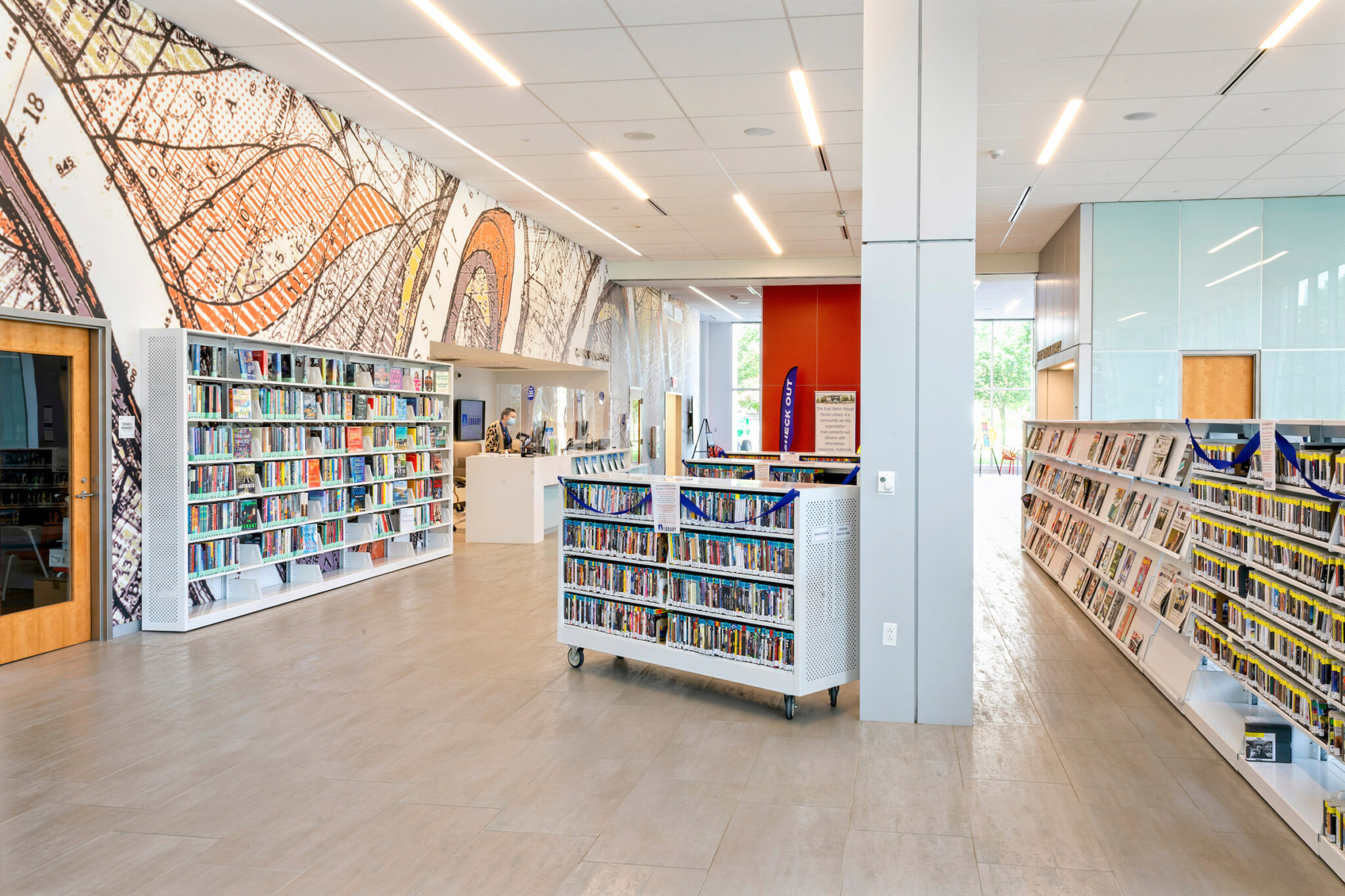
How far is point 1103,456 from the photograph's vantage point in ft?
23.0

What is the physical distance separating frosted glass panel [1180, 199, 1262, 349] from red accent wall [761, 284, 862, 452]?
5.76 meters

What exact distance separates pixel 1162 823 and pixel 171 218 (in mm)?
6616

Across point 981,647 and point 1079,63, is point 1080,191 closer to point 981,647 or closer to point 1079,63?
A: point 1079,63

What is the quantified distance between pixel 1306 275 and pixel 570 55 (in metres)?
8.68

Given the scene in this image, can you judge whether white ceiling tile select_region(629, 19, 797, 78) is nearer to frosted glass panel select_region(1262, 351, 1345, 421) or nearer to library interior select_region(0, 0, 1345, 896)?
library interior select_region(0, 0, 1345, 896)

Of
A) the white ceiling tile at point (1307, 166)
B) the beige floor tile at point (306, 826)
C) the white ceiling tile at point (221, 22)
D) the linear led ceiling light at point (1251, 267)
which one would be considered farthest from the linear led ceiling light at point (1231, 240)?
the beige floor tile at point (306, 826)

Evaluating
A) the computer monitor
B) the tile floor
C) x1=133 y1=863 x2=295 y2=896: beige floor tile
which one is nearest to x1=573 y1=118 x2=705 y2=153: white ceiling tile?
the tile floor

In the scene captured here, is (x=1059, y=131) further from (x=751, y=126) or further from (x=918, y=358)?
(x=918, y=358)

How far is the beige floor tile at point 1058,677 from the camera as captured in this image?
5059 mm

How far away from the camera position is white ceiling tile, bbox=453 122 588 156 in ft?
26.6

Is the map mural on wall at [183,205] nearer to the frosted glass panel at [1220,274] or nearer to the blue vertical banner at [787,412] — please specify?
the blue vertical banner at [787,412]

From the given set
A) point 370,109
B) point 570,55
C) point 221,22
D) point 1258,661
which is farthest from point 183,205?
point 1258,661

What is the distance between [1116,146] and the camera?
331 inches

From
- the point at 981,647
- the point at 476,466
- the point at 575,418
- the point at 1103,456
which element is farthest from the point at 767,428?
the point at 981,647
